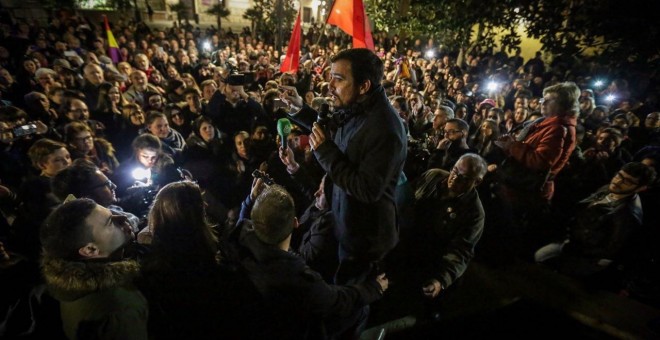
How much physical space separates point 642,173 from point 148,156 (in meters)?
4.82

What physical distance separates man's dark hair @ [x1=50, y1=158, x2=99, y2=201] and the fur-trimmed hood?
1.31 m

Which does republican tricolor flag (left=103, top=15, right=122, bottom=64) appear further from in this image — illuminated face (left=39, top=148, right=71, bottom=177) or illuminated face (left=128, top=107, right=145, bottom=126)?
illuminated face (left=39, top=148, right=71, bottom=177)

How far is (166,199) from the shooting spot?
6.79ft

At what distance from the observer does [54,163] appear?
3.03m

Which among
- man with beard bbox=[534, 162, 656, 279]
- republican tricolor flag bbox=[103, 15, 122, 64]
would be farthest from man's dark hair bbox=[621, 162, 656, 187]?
republican tricolor flag bbox=[103, 15, 122, 64]

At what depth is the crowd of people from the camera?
1791 millimetres

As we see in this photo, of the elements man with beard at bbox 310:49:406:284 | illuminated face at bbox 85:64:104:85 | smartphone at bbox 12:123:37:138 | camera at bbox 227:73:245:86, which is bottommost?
illuminated face at bbox 85:64:104:85

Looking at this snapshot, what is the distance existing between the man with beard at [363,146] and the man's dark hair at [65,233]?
3.87ft

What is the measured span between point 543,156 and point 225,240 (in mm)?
3281

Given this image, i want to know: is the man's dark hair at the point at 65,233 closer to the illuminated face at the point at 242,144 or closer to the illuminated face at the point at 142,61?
the illuminated face at the point at 242,144

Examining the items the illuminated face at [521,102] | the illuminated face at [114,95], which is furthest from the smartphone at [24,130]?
the illuminated face at [521,102]

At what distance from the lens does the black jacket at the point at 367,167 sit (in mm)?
1809

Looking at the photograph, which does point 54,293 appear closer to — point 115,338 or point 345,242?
point 115,338

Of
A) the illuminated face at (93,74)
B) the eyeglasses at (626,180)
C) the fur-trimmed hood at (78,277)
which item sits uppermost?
the eyeglasses at (626,180)
